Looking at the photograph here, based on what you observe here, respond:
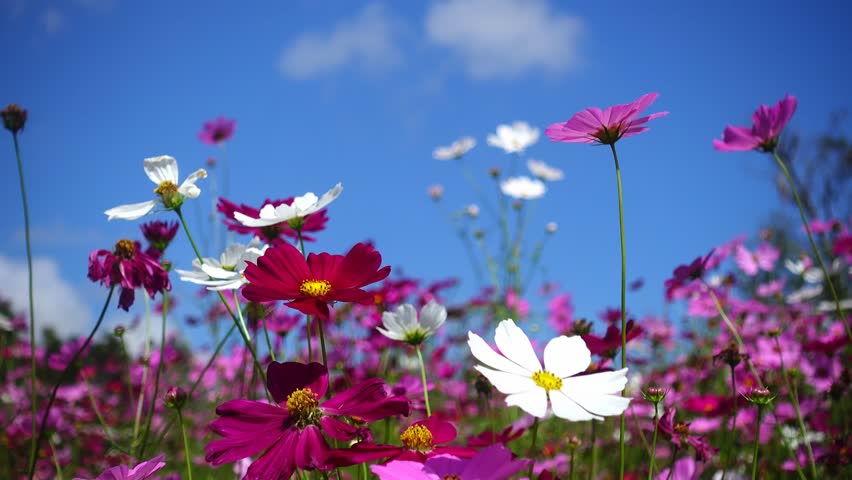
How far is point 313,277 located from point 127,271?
481 millimetres

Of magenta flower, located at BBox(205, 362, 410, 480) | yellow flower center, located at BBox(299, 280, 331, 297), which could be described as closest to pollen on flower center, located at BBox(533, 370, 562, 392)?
magenta flower, located at BBox(205, 362, 410, 480)

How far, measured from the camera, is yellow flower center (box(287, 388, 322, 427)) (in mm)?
676

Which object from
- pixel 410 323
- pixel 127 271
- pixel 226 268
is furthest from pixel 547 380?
pixel 127 271

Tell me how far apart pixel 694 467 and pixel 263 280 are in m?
0.97

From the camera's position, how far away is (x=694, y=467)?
126 centimetres

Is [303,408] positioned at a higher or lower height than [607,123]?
lower

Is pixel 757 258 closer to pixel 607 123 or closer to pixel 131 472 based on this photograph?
pixel 607 123

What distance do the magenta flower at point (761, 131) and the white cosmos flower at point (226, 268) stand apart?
1005 millimetres

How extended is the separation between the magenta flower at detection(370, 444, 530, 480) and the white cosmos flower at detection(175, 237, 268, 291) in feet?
1.05

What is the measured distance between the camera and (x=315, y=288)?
77 cm

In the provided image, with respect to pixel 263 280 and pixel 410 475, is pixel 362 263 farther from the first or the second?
pixel 410 475

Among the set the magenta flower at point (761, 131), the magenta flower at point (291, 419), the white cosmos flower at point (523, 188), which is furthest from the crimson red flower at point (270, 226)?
the white cosmos flower at point (523, 188)

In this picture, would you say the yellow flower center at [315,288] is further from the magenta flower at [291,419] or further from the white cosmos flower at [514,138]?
the white cosmos flower at [514,138]

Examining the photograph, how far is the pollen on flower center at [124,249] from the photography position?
1.10 metres
